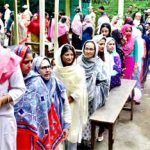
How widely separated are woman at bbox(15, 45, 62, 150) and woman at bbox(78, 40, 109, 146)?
1.24 m

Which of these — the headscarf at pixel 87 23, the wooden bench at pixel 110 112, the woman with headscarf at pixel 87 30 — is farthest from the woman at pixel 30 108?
the headscarf at pixel 87 23

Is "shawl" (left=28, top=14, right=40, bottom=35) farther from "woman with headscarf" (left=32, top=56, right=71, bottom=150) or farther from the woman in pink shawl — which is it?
"woman with headscarf" (left=32, top=56, right=71, bottom=150)

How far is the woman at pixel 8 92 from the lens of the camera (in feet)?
8.04

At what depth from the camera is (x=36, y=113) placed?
3002mm

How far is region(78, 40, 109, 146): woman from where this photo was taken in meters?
4.28

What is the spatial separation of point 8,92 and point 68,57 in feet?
4.51

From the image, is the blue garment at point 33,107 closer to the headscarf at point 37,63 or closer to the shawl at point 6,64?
the headscarf at point 37,63

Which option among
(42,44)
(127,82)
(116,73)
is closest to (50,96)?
(116,73)

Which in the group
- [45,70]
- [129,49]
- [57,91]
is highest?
[45,70]

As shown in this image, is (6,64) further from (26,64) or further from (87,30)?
(87,30)

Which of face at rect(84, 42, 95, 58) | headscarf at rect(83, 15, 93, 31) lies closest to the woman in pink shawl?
face at rect(84, 42, 95, 58)

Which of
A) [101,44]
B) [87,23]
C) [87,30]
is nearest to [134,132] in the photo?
[101,44]

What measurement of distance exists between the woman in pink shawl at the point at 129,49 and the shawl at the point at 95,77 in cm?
216

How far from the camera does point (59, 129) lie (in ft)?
11.2
